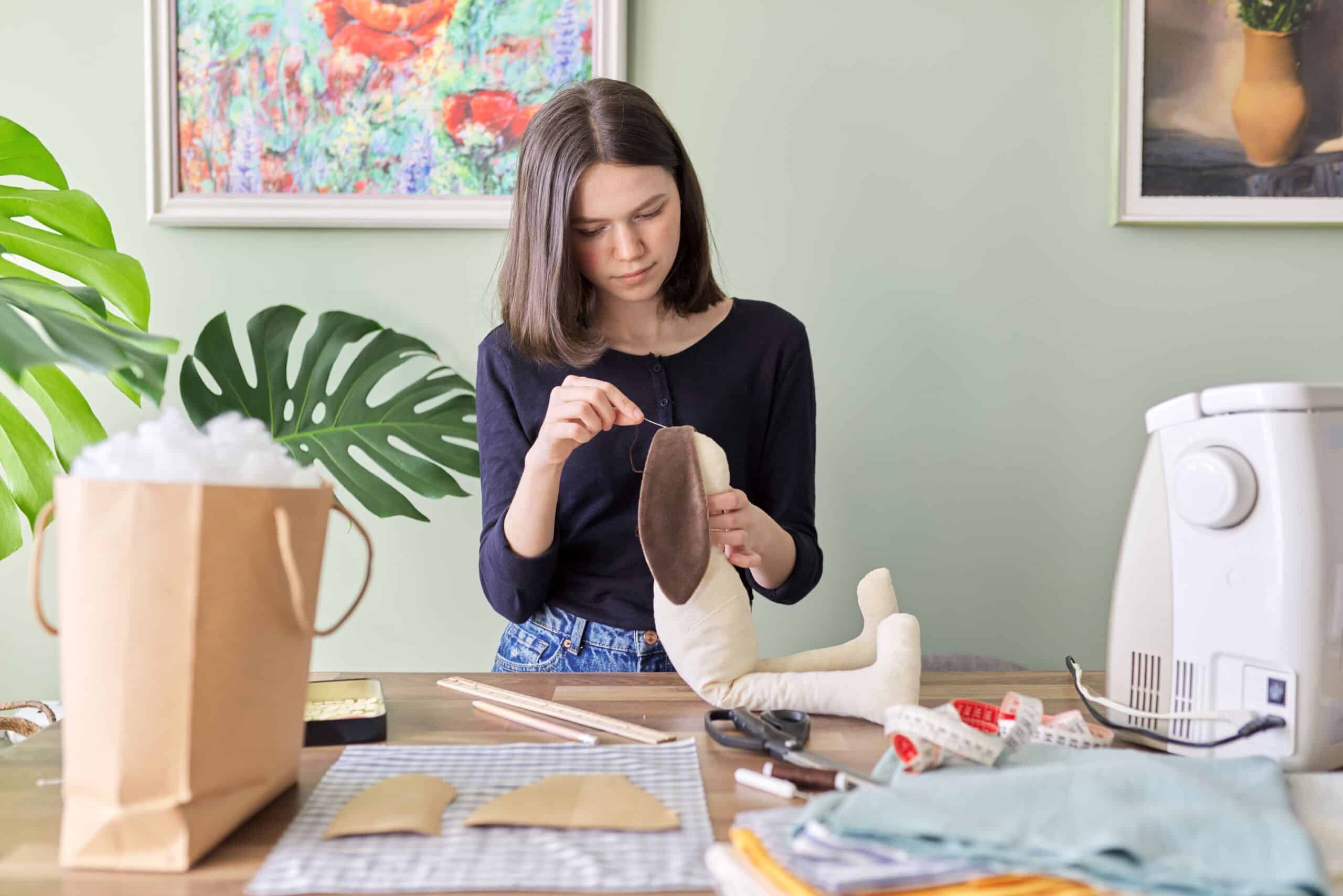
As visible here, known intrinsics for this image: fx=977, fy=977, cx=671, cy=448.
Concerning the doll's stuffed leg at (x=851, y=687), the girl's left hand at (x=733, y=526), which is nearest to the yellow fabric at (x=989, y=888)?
the doll's stuffed leg at (x=851, y=687)

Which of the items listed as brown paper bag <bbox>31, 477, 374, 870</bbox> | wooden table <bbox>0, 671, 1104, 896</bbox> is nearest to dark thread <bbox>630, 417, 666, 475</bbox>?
wooden table <bbox>0, 671, 1104, 896</bbox>

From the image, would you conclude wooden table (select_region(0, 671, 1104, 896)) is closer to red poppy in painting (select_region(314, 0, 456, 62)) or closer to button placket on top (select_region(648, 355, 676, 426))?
button placket on top (select_region(648, 355, 676, 426))

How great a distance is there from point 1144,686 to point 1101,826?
14.0 inches

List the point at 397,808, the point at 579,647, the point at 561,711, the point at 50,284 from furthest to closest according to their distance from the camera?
the point at 579,647 → the point at 50,284 → the point at 561,711 → the point at 397,808

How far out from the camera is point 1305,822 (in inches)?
23.1

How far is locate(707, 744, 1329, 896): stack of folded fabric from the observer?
18.3 inches

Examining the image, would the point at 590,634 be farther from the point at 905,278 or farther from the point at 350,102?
the point at 350,102

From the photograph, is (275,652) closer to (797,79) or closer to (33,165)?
(33,165)

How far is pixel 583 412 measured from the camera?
96cm

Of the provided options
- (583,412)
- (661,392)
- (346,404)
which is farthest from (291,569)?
(346,404)

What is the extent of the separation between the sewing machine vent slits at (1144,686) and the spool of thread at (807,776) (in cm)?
31

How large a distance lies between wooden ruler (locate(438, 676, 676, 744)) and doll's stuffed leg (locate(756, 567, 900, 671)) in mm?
157

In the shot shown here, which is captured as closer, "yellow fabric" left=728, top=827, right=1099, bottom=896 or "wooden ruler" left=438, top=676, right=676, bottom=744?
"yellow fabric" left=728, top=827, right=1099, bottom=896

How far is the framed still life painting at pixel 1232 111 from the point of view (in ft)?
5.28
